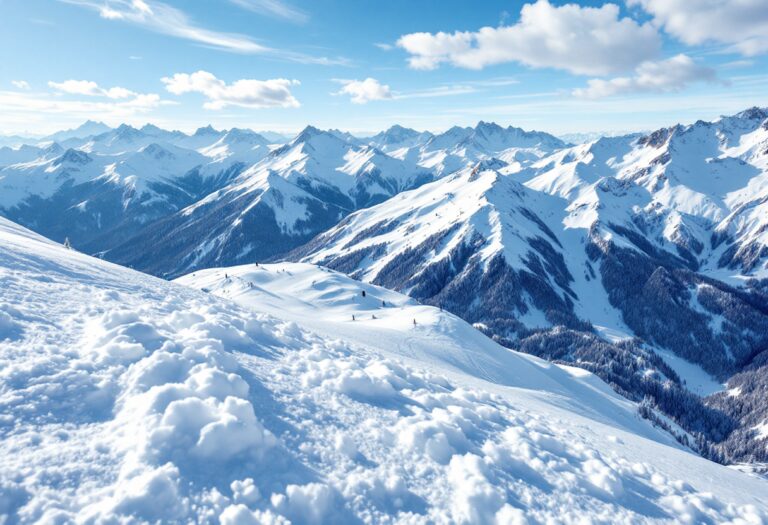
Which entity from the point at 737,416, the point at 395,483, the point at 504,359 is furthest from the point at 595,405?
the point at 737,416

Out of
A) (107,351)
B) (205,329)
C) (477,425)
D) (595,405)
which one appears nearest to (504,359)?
(595,405)

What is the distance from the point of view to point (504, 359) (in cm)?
5041

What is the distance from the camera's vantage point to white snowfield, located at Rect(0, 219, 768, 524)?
809 cm

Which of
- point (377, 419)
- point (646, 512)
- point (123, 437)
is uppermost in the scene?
point (123, 437)

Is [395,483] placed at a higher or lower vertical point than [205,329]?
lower

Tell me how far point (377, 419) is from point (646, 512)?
24.8ft

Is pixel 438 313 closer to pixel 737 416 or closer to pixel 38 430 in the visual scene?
pixel 38 430

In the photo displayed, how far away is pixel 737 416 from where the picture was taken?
145 m

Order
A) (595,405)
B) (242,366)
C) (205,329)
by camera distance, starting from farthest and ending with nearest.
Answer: (595,405)
(205,329)
(242,366)

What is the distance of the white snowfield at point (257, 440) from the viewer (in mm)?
8094

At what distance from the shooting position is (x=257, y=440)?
9.59 m

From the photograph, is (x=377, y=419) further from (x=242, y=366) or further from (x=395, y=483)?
(x=242, y=366)

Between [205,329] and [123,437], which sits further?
[205,329]

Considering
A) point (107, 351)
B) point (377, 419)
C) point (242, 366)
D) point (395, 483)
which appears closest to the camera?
point (395, 483)
